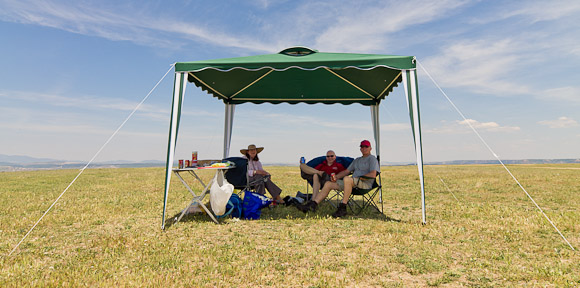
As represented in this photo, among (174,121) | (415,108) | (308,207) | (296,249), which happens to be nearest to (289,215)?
(308,207)

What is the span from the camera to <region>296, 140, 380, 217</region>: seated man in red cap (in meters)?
4.39

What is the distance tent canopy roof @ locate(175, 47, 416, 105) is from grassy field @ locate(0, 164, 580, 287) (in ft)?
6.20

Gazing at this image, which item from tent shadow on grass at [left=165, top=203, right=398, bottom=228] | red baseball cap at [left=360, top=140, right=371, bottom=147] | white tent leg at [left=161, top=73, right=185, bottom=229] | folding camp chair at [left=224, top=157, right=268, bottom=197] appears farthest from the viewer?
folding camp chair at [left=224, top=157, right=268, bottom=197]

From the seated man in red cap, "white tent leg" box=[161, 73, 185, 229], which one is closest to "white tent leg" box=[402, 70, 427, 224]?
the seated man in red cap

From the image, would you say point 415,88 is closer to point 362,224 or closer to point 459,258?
point 362,224

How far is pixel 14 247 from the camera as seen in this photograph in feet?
10.1

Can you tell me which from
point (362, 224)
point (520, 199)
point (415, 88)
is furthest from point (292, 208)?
point (520, 199)

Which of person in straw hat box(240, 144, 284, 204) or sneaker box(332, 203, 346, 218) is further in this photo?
person in straw hat box(240, 144, 284, 204)

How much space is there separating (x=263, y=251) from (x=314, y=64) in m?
2.26

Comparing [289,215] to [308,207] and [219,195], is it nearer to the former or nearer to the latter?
[308,207]

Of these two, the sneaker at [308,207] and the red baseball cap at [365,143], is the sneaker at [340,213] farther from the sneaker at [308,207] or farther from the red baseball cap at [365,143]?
the red baseball cap at [365,143]

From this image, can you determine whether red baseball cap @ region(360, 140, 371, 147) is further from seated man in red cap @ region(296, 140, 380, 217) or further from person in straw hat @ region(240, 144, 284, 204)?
person in straw hat @ region(240, 144, 284, 204)

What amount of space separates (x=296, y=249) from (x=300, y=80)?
10.4ft

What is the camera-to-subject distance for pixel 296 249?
2918 mm
